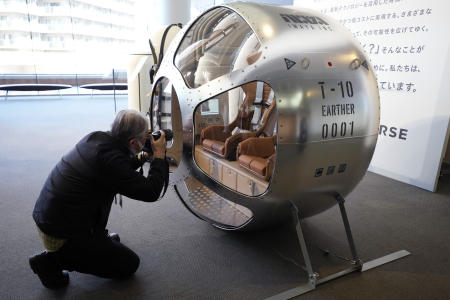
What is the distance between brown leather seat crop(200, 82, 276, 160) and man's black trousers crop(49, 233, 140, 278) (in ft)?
3.65

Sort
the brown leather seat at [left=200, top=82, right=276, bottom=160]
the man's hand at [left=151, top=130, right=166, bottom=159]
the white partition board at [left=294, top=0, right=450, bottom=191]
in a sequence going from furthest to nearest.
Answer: the white partition board at [left=294, top=0, right=450, bottom=191] → the brown leather seat at [left=200, top=82, right=276, bottom=160] → the man's hand at [left=151, top=130, right=166, bottom=159]

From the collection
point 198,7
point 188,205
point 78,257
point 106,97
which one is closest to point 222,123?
point 188,205

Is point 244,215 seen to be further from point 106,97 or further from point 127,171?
point 106,97

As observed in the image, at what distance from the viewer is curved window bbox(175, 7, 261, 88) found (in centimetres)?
249

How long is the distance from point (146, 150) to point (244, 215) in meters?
0.96

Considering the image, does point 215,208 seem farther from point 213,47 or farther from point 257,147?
point 213,47

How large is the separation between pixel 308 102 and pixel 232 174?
38.0 inches

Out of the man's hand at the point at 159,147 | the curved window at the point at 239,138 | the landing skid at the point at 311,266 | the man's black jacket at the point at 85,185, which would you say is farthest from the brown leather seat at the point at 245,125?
the man's black jacket at the point at 85,185

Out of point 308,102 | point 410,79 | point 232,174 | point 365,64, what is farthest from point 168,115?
point 410,79

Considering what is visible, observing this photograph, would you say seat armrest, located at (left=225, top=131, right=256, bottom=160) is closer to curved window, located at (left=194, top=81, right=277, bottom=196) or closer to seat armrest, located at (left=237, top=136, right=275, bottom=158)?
curved window, located at (left=194, top=81, right=277, bottom=196)

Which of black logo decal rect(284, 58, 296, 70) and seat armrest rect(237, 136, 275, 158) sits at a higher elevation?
black logo decal rect(284, 58, 296, 70)

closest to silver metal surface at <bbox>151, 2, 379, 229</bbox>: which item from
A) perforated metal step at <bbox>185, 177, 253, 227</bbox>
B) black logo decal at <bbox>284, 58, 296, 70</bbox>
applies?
black logo decal at <bbox>284, 58, 296, 70</bbox>

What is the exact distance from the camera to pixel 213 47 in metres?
2.91

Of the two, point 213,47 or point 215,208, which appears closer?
point 215,208
